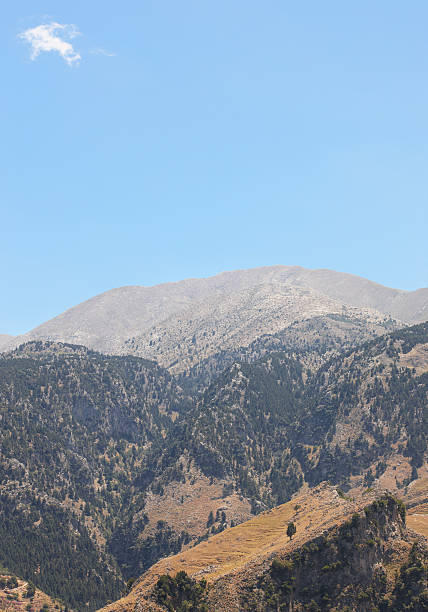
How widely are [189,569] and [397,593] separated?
184 ft

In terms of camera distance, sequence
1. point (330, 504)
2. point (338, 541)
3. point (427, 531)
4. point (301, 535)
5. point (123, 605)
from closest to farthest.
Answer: point (123, 605) → point (338, 541) → point (301, 535) → point (427, 531) → point (330, 504)

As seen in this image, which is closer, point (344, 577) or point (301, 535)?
point (344, 577)

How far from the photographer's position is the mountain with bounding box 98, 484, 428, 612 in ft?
431

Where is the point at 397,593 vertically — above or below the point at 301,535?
below

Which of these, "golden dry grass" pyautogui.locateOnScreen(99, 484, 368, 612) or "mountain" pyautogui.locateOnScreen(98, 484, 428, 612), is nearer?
"mountain" pyautogui.locateOnScreen(98, 484, 428, 612)

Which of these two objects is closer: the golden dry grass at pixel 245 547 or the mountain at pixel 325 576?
the mountain at pixel 325 576

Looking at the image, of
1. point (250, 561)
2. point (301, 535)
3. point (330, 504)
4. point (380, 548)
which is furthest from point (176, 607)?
point (330, 504)

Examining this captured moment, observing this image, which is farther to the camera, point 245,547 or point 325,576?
point 245,547

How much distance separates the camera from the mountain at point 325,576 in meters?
131

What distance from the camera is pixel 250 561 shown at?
146000 mm

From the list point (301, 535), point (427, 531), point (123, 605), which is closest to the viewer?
point (123, 605)

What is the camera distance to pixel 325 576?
13875 cm

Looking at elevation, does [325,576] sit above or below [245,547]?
above

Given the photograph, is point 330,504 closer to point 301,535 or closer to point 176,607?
point 301,535
